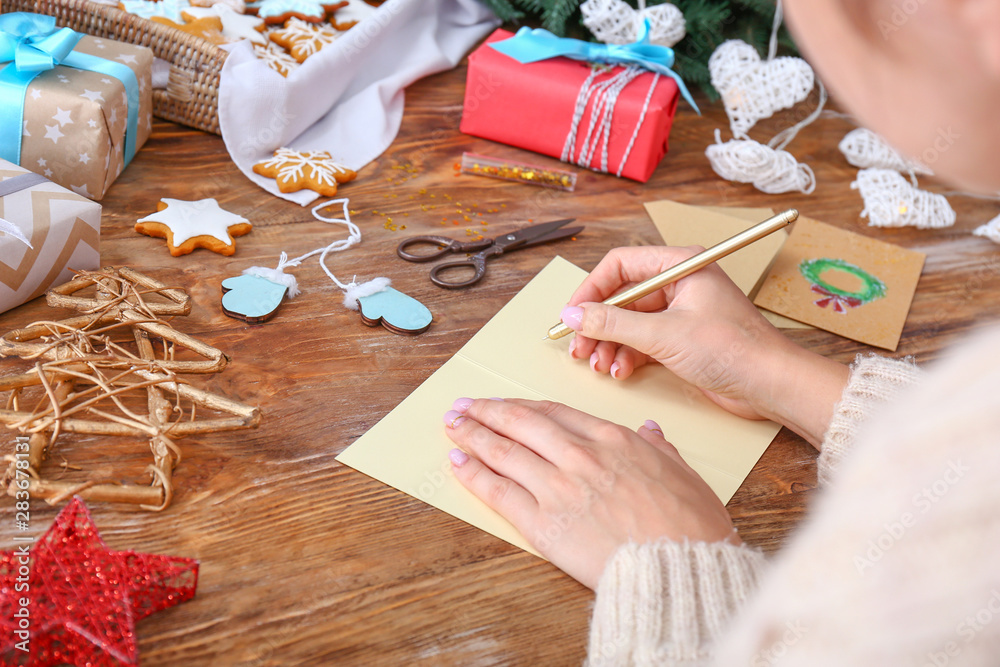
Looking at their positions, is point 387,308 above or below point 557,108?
below

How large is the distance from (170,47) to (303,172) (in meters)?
0.29

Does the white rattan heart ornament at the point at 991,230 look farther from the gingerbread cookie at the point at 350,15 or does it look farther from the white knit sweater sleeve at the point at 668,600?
the gingerbread cookie at the point at 350,15

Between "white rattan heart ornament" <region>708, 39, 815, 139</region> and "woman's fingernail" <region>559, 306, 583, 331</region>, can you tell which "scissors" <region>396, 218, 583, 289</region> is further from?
"white rattan heart ornament" <region>708, 39, 815, 139</region>

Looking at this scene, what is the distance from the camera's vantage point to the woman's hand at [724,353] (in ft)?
2.71

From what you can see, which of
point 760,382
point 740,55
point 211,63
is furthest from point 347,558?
point 740,55

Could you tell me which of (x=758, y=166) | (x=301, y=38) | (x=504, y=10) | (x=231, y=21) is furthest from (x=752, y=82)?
(x=231, y=21)

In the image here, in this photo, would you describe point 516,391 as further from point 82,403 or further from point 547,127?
point 547,127

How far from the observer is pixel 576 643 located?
62 centimetres

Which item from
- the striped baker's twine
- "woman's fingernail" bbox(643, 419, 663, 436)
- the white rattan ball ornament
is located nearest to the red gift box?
the striped baker's twine

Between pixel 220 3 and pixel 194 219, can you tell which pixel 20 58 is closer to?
pixel 194 219

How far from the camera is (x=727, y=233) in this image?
115 cm

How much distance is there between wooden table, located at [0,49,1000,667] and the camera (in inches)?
24.1

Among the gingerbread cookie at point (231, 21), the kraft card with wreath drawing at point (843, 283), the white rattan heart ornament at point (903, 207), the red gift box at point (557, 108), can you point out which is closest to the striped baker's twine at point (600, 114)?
the red gift box at point (557, 108)

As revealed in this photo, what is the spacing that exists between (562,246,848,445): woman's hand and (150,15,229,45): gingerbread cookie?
2.51 ft
